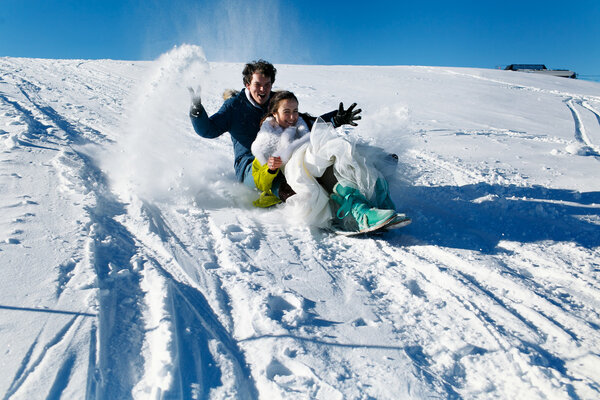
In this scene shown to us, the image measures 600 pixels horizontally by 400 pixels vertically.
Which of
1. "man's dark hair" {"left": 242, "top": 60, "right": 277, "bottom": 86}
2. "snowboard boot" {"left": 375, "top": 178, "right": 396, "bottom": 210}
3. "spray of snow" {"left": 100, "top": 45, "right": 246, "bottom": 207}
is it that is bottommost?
"snowboard boot" {"left": 375, "top": 178, "right": 396, "bottom": 210}

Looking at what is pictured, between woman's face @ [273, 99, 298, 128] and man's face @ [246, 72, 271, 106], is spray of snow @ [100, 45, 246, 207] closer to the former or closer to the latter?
man's face @ [246, 72, 271, 106]

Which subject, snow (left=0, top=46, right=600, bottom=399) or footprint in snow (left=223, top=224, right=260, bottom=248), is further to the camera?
footprint in snow (left=223, top=224, right=260, bottom=248)

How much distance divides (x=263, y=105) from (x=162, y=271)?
188cm

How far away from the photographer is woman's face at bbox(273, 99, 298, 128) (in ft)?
9.39

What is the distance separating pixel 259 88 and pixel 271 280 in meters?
1.89

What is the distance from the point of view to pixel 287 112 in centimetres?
287

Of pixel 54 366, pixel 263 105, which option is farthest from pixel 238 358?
pixel 263 105

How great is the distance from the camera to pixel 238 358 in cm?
141

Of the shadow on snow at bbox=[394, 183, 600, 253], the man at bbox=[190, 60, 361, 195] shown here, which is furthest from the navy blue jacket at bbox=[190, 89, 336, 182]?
the shadow on snow at bbox=[394, 183, 600, 253]

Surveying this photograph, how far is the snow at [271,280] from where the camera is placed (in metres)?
1.32

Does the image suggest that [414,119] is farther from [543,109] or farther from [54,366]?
[54,366]

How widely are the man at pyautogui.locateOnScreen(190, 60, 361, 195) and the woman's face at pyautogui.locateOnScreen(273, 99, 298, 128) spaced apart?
0.49 metres

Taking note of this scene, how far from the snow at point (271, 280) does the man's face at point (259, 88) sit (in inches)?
15.1

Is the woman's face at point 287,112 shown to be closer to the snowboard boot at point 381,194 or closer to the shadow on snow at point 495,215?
the snowboard boot at point 381,194
